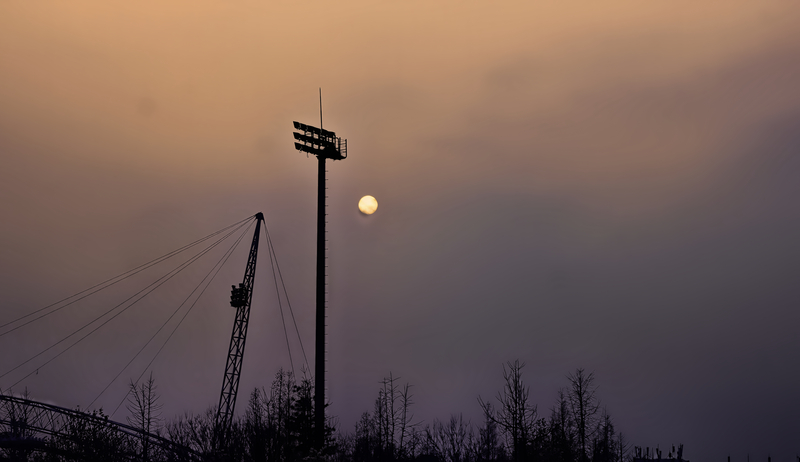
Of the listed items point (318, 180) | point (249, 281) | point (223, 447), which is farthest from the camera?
point (249, 281)

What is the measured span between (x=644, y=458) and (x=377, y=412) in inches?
1875

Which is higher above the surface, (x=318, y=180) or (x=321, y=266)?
(x=318, y=180)

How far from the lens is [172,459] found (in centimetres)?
7444

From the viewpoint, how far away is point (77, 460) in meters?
72.0

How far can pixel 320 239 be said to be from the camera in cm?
7375

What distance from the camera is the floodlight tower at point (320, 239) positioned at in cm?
A: 7000

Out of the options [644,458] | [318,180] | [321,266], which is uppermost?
[318,180]

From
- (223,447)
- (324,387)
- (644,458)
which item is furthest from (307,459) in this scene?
(644,458)

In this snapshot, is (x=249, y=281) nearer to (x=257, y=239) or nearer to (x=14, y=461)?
(x=257, y=239)

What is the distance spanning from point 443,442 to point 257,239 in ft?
137

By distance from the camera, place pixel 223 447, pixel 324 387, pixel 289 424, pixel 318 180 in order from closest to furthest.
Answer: pixel 324 387
pixel 318 180
pixel 223 447
pixel 289 424

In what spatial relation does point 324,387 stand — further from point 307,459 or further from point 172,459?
point 172,459

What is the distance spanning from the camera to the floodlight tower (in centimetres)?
7000

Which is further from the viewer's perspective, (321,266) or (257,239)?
(257,239)
